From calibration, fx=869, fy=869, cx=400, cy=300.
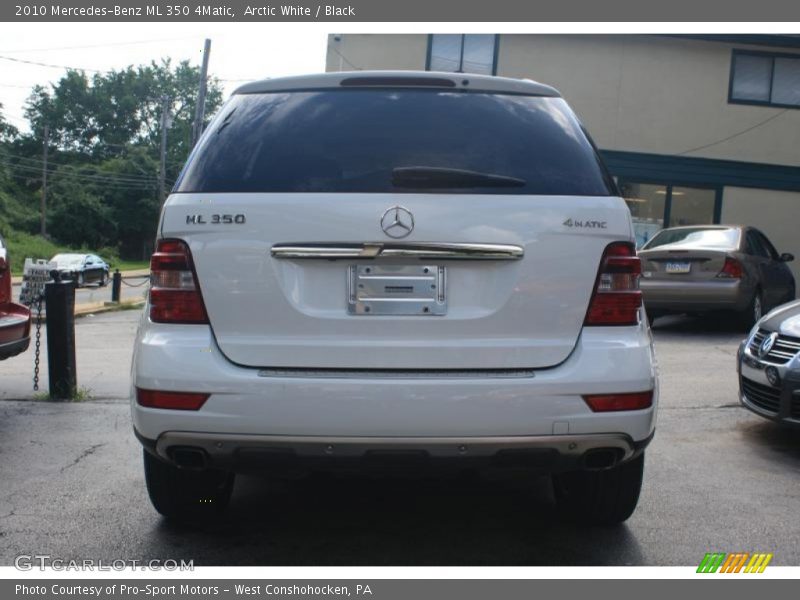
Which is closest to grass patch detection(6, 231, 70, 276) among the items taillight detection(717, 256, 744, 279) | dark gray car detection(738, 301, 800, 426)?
taillight detection(717, 256, 744, 279)

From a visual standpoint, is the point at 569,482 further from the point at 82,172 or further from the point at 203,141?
the point at 82,172

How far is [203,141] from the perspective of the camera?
3312 mm

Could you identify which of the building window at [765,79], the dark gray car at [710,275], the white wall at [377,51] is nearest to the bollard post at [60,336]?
the dark gray car at [710,275]

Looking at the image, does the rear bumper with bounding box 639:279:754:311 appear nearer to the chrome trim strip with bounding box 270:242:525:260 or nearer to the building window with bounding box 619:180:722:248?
the chrome trim strip with bounding box 270:242:525:260

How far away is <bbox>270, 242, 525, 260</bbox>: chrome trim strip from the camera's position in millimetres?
2971

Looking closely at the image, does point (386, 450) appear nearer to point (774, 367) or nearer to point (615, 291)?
point (615, 291)

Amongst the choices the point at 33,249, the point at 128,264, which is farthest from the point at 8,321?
the point at 128,264

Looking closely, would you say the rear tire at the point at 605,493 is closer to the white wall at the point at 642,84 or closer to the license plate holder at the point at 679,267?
the license plate holder at the point at 679,267

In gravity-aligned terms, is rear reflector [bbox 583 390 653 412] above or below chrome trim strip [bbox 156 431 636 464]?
above

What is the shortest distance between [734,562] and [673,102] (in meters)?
16.5

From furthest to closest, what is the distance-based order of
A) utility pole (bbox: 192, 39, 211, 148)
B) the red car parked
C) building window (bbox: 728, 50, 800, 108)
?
utility pole (bbox: 192, 39, 211, 148), building window (bbox: 728, 50, 800, 108), the red car parked

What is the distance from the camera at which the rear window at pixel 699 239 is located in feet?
35.6

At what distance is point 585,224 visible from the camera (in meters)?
3.06

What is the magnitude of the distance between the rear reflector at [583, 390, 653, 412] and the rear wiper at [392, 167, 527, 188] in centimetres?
79
